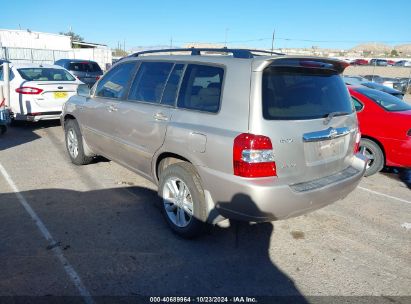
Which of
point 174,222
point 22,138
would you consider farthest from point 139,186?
point 22,138

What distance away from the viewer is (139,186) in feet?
16.3

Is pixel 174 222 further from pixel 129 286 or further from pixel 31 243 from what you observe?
pixel 31 243

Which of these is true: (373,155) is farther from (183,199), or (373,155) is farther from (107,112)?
(107,112)

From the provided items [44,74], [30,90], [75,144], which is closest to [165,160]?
[75,144]

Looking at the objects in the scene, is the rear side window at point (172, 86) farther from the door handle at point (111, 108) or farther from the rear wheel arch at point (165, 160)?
the door handle at point (111, 108)

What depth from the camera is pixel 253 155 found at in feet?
9.09

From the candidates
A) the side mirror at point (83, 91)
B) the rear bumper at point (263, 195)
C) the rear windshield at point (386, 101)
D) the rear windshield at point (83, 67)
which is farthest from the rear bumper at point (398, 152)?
the rear windshield at point (83, 67)

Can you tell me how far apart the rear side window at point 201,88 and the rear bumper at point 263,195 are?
62 cm

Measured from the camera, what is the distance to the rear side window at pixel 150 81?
3.75 meters

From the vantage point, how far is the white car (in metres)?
7.71

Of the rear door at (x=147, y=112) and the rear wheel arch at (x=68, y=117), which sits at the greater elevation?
the rear door at (x=147, y=112)

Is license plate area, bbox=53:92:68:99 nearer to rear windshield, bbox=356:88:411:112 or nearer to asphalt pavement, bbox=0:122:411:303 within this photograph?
asphalt pavement, bbox=0:122:411:303

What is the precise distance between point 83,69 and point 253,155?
44.3ft

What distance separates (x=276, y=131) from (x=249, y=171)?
402mm
